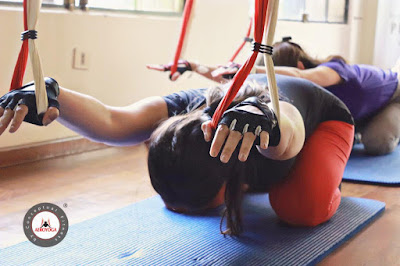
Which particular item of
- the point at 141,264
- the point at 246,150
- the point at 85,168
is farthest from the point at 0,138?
the point at 246,150

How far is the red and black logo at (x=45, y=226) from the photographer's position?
4.00ft

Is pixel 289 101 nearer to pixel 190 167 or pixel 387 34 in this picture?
pixel 190 167

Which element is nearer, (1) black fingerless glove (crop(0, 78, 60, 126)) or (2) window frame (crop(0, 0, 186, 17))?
(1) black fingerless glove (crop(0, 78, 60, 126))

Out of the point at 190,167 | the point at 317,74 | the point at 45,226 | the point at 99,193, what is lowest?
the point at 99,193

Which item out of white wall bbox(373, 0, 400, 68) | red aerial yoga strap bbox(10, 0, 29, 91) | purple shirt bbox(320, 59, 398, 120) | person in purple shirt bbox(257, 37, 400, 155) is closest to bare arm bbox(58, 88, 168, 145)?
red aerial yoga strap bbox(10, 0, 29, 91)

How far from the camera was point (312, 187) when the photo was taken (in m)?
1.47

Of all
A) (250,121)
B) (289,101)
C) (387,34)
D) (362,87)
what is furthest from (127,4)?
(387,34)

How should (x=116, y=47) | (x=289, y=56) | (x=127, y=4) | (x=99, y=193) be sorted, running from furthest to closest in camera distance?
(x=127, y=4) → (x=116, y=47) → (x=289, y=56) → (x=99, y=193)

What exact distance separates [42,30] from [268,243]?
52.4 inches

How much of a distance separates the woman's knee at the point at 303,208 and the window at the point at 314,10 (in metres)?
2.63

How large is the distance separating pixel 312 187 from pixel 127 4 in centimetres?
159

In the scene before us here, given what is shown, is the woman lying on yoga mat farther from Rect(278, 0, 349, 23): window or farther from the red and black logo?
Rect(278, 0, 349, 23): window

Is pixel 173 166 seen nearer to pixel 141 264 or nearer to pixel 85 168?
pixel 141 264

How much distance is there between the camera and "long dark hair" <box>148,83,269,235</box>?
1193 millimetres
